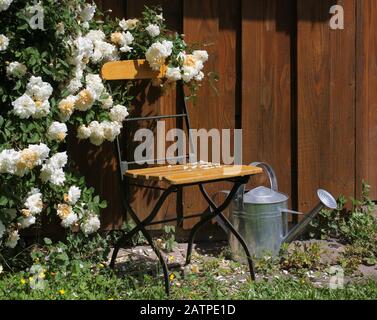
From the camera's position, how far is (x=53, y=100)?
378cm

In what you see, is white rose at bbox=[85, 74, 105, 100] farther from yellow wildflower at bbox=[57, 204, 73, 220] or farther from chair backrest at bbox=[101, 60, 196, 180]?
yellow wildflower at bbox=[57, 204, 73, 220]

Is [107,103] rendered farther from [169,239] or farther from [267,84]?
[267,84]

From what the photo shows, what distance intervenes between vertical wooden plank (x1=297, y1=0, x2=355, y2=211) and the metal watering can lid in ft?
1.53

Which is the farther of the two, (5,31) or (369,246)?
(369,246)

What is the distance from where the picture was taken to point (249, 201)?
14.3 ft

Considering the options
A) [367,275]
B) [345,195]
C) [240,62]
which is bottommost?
[367,275]

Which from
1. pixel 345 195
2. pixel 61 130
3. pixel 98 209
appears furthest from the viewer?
pixel 345 195

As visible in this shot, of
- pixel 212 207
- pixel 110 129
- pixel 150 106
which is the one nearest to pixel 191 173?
pixel 212 207

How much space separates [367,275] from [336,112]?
1.15m

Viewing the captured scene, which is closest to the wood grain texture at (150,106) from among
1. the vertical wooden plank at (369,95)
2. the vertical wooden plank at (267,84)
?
the vertical wooden plank at (267,84)

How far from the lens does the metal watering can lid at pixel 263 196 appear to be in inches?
171

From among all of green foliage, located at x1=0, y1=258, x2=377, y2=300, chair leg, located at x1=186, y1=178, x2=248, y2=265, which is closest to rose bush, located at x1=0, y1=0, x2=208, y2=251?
green foliage, located at x1=0, y1=258, x2=377, y2=300
